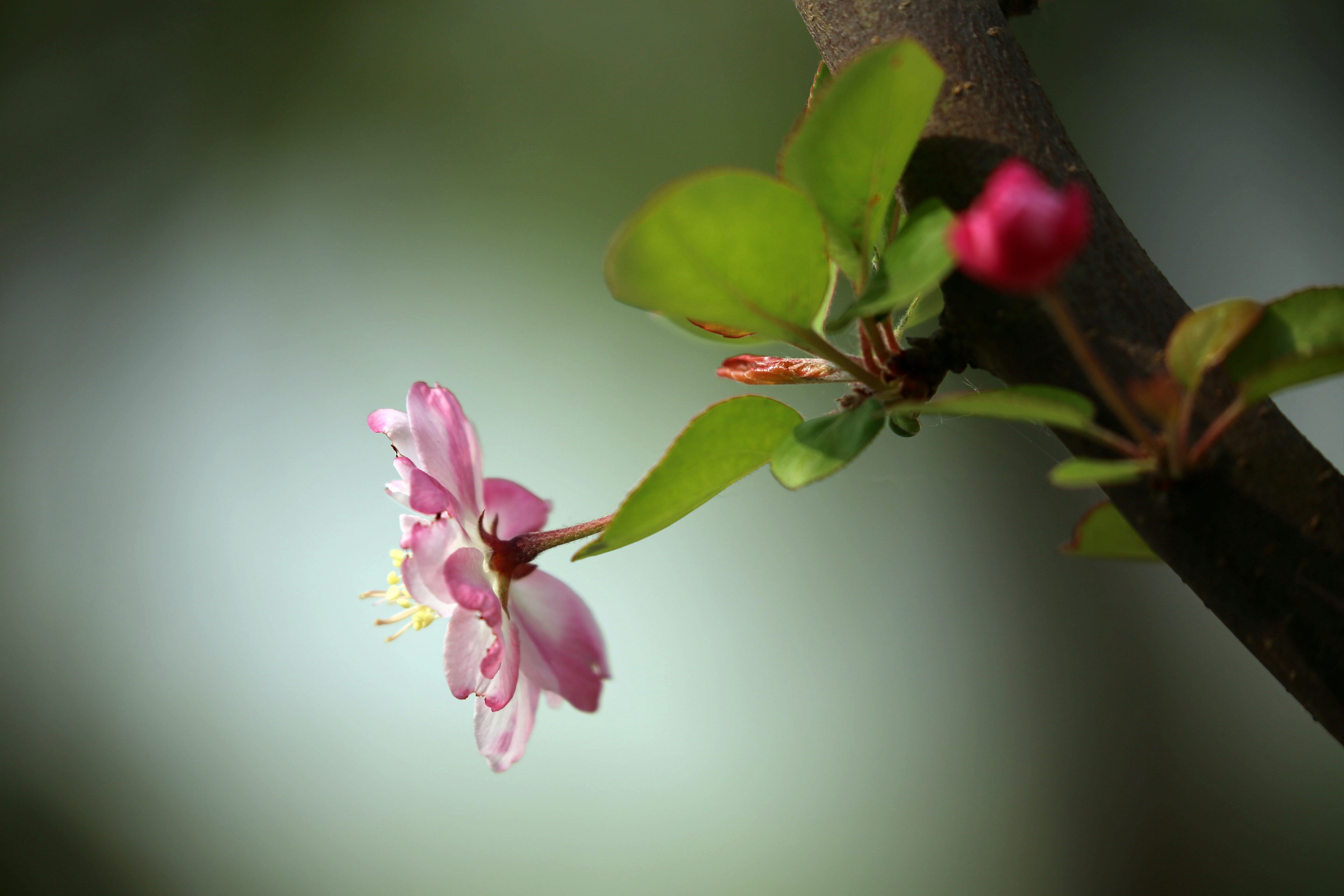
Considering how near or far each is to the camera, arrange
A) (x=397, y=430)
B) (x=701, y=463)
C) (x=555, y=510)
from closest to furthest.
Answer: (x=701, y=463) < (x=397, y=430) < (x=555, y=510)

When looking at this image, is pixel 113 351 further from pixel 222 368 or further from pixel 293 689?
pixel 293 689

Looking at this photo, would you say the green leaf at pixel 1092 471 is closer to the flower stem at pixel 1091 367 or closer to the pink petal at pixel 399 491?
the flower stem at pixel 1091 367

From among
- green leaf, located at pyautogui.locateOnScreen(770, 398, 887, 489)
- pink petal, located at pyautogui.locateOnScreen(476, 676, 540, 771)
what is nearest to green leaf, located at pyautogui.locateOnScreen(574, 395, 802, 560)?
green leaf, located at pyautogui.locateOnScreen(770, 398, 887, 489)

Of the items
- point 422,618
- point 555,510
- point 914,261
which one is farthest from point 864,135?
point 555,510

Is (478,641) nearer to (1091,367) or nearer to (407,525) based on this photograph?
(407,525)

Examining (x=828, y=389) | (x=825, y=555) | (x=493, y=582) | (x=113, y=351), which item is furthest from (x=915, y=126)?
(x=113, y=351)

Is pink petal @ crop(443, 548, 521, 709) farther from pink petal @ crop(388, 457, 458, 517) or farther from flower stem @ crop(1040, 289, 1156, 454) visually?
flower stem @ crop(1040, 289, 1156, 454)
